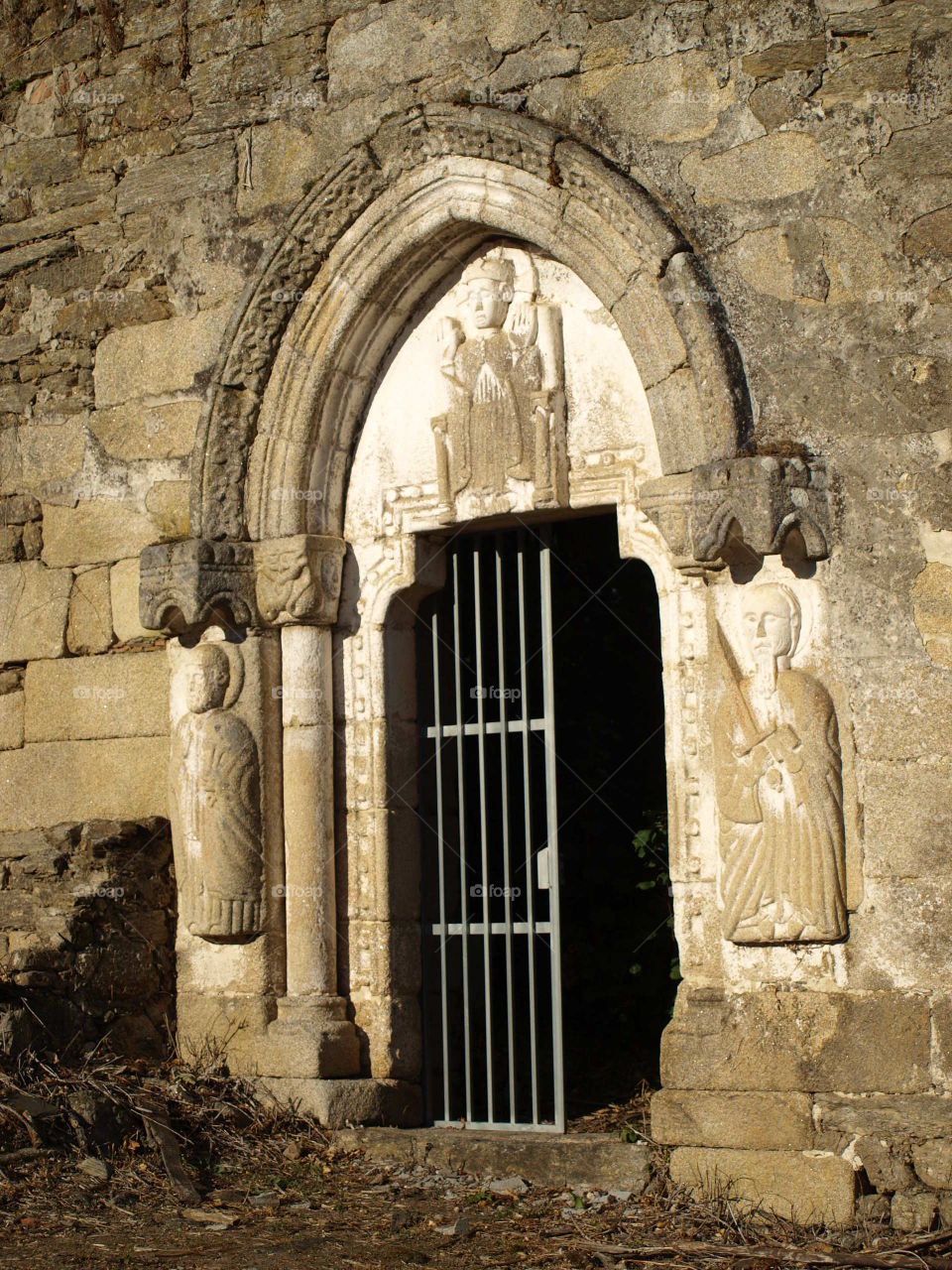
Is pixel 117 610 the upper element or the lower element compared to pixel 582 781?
upper

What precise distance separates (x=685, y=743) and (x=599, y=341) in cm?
155

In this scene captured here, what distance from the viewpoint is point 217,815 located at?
663 cm

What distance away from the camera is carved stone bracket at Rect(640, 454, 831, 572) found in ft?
18.4

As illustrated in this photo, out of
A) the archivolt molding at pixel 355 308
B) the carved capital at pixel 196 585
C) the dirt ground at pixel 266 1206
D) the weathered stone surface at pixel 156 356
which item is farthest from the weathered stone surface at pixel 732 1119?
the weathered stone surface at pixel 156 356

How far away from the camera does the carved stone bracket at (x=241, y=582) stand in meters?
6.68

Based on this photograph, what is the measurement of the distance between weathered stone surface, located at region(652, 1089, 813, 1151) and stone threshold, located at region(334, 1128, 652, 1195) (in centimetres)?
24

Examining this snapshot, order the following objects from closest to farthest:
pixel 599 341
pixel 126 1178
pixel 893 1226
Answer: pixel 893 1226, pixel 126 1178, pixel 599 341

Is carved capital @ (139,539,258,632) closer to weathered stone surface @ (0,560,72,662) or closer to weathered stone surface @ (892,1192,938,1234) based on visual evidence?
weathered stone surface @ (0,560,72,662)

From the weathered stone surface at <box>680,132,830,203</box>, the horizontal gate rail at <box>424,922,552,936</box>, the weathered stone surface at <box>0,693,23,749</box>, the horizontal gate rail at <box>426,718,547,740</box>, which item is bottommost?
the horizontal gate rail at <box>424,922,552,936</box>

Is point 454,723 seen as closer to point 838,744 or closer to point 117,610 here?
point 117,610

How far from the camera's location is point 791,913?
18.2 ft

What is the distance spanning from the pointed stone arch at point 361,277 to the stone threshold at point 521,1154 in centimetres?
232

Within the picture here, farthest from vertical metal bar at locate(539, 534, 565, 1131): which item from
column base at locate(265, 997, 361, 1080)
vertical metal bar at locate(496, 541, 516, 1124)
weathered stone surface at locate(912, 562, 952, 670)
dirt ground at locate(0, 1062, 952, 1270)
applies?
weathered stone surface at locate(912, 562, 952, 670)

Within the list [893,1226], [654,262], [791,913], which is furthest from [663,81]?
[893,1226]
